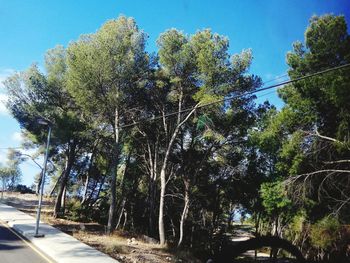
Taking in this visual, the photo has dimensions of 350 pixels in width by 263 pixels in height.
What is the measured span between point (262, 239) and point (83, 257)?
12.2 metres

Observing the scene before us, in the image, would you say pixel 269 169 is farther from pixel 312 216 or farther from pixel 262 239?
pixel 262 239

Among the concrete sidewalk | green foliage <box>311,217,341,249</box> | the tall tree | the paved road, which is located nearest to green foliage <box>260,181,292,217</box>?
green foliage <box>311,217,341,249</box>

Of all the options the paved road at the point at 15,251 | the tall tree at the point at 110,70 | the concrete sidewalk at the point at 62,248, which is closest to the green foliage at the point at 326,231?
the tall tree at the point at 110,70

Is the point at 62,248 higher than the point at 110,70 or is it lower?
lower

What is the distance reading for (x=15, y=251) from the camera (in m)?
13.3

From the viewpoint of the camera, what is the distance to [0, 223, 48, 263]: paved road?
12.1 meters

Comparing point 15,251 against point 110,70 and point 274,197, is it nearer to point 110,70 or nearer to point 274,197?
point 110,70

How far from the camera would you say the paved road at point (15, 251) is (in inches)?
476

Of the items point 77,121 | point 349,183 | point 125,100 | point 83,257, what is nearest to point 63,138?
point 77,121

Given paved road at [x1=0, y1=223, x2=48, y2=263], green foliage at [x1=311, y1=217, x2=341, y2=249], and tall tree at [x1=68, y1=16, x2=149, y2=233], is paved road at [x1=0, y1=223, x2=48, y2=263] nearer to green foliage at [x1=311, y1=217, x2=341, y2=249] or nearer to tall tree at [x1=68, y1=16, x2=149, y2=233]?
tall tree at [x1=68, y1=16, x2=149, y2=233]

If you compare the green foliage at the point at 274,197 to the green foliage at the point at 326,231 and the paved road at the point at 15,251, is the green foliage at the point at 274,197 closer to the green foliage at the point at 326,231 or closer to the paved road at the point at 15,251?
the green foliage at the point at 326,231

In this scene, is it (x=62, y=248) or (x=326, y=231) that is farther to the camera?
(x=326, y=231)

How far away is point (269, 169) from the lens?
1176 inches

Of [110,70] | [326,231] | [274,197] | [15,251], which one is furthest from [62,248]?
[326,231]
